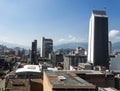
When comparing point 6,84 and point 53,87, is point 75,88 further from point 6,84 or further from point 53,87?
point 6,84

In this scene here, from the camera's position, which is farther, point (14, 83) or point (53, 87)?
point (14, 83)

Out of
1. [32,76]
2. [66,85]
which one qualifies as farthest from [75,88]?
[32,76]

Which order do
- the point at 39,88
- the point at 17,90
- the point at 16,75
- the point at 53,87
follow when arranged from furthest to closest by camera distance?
1. the point at 16,75
2. the point at 39,88
3. the point at 17,90
4. the point at 53,87

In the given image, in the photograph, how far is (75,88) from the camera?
2221 inches

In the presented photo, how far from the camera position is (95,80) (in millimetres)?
97875

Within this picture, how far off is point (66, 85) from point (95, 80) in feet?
140

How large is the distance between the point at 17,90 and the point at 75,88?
109 ft

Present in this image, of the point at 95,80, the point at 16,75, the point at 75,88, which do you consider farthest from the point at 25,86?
the point at 75,88

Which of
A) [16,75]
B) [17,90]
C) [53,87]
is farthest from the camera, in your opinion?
[16,75]

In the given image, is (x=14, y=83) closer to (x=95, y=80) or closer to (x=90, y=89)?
(x=95, y=80)

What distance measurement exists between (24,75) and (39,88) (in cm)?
1664

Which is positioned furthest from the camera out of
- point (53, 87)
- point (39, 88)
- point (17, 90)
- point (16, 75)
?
point (16, 75)

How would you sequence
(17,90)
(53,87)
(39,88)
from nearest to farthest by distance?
(53,87), (17,90), (39,88)

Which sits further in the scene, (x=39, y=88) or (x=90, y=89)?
(x=39, y=88)
